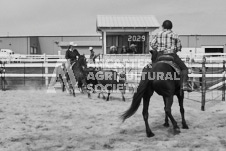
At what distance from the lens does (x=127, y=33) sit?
1994 cm

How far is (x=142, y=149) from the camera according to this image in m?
4.89

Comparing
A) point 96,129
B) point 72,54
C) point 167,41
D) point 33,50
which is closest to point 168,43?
point 167,41

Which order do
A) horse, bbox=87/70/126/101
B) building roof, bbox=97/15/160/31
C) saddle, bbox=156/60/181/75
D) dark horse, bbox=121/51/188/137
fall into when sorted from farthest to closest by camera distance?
1. building roof, bbox=97/15/160/31
2. horse, bbox=87/70/126/101
3. saddle, bbox=156/60/181/75
4. dark horse, bbox=121/51/188/137

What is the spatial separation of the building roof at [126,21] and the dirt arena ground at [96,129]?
10.8 meters

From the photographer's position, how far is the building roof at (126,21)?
64.4ft

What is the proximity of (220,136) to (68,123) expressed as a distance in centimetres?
332

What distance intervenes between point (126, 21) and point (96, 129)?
14.8m

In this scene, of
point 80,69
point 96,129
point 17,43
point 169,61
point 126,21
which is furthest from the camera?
point 17,43

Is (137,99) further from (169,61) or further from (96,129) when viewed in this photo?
(96,129)

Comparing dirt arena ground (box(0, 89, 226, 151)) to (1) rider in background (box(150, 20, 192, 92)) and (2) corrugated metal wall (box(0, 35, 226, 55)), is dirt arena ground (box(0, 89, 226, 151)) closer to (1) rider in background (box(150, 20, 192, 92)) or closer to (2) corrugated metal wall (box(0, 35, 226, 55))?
(1) rider in background (box(150, 20, 192, 92))

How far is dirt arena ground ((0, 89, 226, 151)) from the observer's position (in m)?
5.11

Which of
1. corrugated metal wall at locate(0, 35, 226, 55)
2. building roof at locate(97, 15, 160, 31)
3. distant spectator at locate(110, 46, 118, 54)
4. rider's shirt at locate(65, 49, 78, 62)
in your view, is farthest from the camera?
corrugated metal wall at locate(0, 35, 226, 55)

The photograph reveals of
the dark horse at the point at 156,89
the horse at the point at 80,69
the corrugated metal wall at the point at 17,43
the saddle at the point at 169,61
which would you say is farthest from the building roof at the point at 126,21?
the corrugated metal wall at the point at 17,43

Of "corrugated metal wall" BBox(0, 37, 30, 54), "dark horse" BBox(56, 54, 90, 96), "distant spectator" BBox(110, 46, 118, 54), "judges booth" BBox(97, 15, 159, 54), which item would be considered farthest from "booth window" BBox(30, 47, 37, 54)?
"dark horse" BBox(56, 54, 90, 96)
